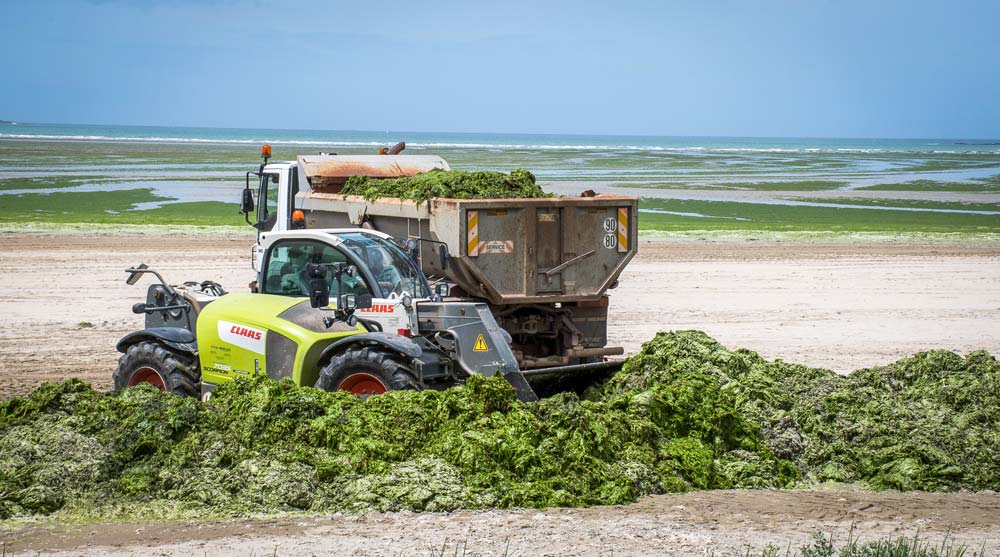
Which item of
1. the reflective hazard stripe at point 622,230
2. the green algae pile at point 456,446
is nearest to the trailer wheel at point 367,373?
the green algae pile at point 456,446

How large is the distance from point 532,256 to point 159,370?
13.1ft

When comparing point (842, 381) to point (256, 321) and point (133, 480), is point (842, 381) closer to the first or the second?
point (256, 321)

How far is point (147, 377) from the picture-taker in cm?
1131

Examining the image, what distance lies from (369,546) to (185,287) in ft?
18.8

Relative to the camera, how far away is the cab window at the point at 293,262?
1123 cm

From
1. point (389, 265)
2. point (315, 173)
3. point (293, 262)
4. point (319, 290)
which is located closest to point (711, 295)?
point (315, 173)

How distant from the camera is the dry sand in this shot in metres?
7.72

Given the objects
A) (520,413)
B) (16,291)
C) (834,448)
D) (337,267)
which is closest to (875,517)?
(834,448)

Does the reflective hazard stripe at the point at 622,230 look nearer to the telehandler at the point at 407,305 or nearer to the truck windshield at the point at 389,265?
the telehandler at the point at 407,305

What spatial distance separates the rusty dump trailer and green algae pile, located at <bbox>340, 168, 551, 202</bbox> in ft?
0.61

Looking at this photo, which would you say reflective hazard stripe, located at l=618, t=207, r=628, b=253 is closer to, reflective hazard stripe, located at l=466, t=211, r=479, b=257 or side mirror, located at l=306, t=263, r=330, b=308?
reflective hazard stripe, located at l=466, t=211, r=479, b=257

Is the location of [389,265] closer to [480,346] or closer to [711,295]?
[480,346]

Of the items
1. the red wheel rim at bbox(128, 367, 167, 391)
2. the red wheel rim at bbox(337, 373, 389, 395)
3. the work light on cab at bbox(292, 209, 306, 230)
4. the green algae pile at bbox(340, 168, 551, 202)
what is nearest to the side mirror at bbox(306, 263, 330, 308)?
the red wheel rim at bbox(337, 373, 389, 395)

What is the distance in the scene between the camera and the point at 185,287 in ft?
40.9
